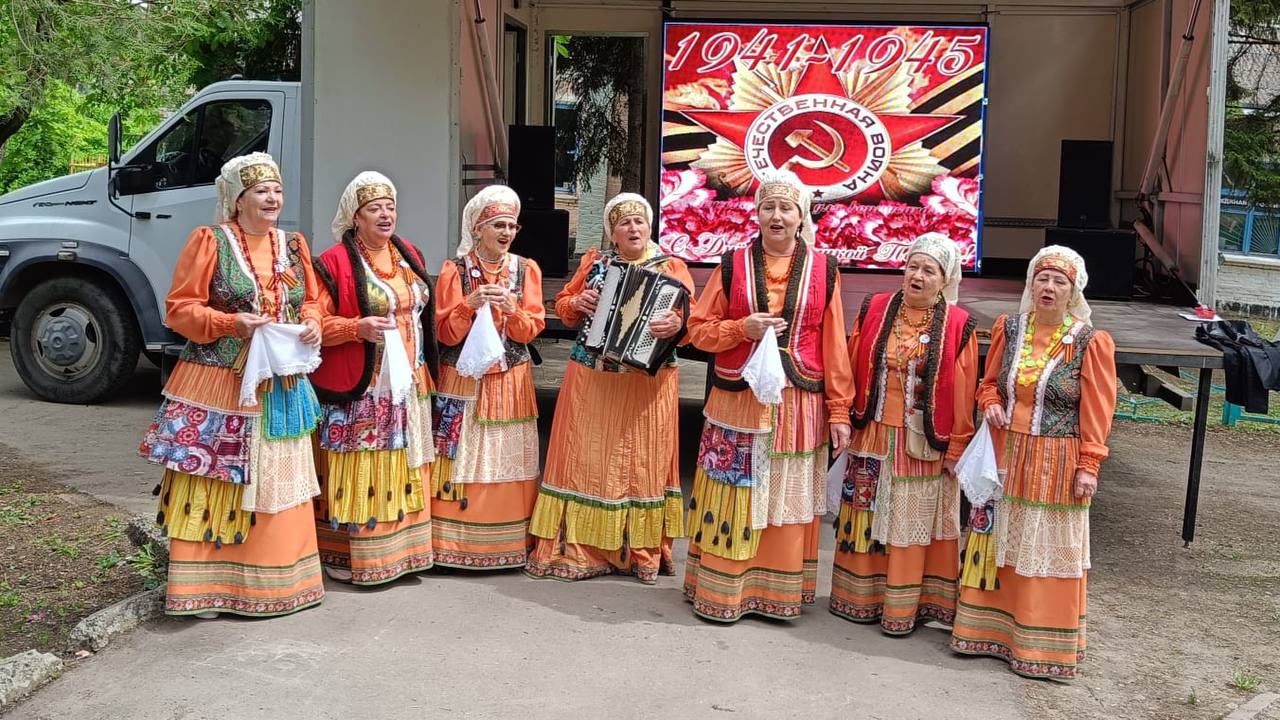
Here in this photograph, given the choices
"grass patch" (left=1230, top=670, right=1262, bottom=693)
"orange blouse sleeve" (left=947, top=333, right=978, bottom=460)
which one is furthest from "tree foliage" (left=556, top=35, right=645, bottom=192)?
"grass patch" (left=1230, top=670, right=1262, bottom=693)

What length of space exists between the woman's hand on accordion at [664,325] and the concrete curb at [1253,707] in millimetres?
2501

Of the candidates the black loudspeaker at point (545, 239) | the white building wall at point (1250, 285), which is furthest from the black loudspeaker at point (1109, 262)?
the white building wall at point (1250, 285)

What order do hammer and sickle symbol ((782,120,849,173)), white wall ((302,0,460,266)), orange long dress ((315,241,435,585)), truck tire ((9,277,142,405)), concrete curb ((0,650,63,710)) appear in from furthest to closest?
hammer and sickle symbol ((782,120,849,173)) < truck tire ((9,277,142,405)) < white wall ((302,0,460,266)) < orange long dress ((315,241,435,585)) < concrete curb ((0,650,63,710))

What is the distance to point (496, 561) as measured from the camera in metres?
5.64

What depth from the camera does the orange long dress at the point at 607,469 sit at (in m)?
5.48

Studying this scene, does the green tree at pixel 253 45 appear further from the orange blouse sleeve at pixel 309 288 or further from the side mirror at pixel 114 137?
the orange blouse sleeve at pixel 309 288

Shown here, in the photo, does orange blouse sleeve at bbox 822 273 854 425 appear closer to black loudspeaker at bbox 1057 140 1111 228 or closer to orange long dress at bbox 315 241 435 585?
orange long dress at bbox 315 241 435 585

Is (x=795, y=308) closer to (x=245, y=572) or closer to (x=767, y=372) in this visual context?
(x=767, y=372)

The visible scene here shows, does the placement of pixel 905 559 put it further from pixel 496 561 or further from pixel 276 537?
pixel 276 537

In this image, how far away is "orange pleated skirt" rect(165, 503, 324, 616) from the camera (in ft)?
15.9

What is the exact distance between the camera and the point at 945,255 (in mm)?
4871

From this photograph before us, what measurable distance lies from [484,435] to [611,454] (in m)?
0.57

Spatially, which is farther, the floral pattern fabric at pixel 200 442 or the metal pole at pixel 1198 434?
the metal pole at pixel 1198 434

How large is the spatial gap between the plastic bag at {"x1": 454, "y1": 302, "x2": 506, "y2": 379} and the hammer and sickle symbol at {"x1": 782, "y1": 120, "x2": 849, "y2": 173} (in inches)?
218
